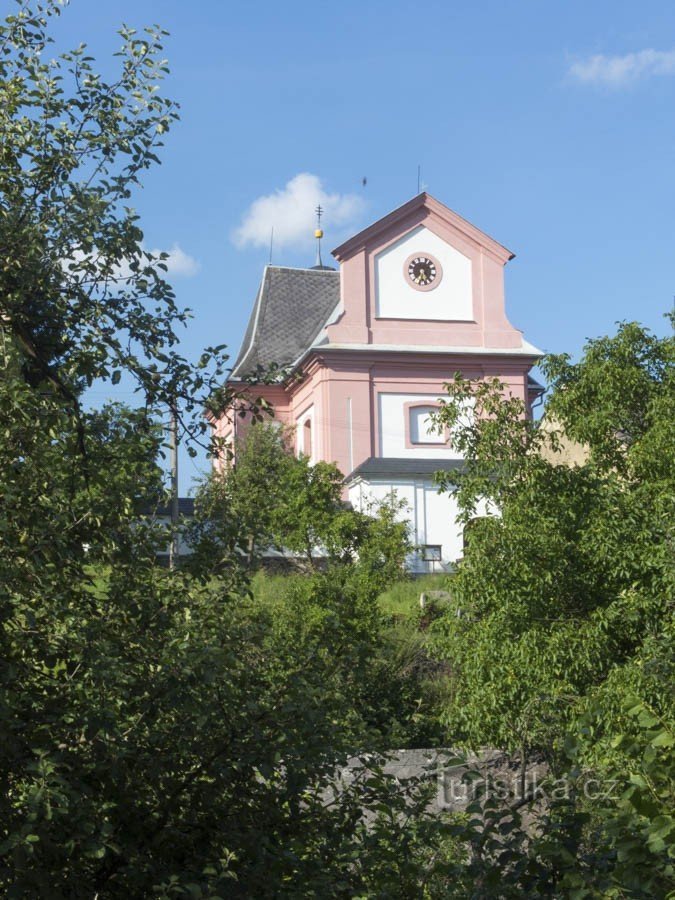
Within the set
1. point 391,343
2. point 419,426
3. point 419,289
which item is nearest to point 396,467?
point 419,426

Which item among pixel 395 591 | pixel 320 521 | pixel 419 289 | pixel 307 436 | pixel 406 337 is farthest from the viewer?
pixel 307 436

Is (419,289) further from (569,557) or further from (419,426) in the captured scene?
(569,557)

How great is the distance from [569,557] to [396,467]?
23.1m

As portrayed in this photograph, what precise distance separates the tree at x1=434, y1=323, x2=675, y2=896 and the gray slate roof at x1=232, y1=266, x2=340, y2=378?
2869 centimetres

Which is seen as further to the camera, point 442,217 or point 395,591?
point 442,217

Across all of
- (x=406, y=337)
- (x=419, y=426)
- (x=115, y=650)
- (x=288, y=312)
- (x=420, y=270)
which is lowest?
(x=115, y=650)

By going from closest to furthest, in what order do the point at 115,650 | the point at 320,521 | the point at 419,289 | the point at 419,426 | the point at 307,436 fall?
the point at 115,650
the point at 320,521
the point at 419,426
the point at 419,289
the point at 307,436

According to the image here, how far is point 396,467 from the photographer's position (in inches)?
1545

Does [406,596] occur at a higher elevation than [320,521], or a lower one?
lower

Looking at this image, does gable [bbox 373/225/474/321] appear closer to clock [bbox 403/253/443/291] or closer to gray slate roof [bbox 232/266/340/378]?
clock [bbox 403/253/443/291]

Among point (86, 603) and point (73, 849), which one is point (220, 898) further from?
point (86, 603)

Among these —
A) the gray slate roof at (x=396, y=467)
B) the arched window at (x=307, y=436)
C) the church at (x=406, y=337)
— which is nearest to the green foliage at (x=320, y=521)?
the gray slate roof at (x=396, y=467)

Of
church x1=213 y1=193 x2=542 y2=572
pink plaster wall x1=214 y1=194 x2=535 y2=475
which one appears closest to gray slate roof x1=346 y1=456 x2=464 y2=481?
church x1=213 y1=193 x2=542 y2=572

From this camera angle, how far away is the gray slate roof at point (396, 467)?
127ft
